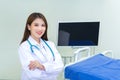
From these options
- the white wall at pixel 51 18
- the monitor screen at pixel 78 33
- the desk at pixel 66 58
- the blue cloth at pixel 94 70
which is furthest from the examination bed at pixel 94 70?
the white wall at pixel 51 18

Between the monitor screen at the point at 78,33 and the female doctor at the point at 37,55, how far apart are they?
648 mm

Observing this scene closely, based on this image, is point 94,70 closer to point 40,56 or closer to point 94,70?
point 94,70

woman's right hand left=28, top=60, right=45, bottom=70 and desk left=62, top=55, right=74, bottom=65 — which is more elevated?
woman's right hand left=28, top=60, right=45, bottom=70

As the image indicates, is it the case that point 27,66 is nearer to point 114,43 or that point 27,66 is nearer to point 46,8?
point 46,8

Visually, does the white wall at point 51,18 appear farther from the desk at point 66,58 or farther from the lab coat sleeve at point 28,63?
the lab coat sleeve at point 28,63

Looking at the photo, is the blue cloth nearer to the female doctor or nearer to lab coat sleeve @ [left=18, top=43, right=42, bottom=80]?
the female doctor

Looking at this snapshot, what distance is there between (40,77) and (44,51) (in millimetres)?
226

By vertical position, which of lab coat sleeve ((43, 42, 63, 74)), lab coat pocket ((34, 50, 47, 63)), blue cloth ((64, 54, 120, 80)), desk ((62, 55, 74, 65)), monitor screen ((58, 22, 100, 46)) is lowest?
desk ((62, 55, 74, 65))

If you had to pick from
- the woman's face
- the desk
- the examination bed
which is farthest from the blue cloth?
the desk

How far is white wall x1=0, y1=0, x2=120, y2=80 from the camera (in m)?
2.70

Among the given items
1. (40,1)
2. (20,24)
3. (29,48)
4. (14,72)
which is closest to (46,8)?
(40,1)

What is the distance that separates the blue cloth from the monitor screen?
50cm

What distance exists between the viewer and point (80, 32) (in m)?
2.72

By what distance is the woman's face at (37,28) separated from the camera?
1904mm
